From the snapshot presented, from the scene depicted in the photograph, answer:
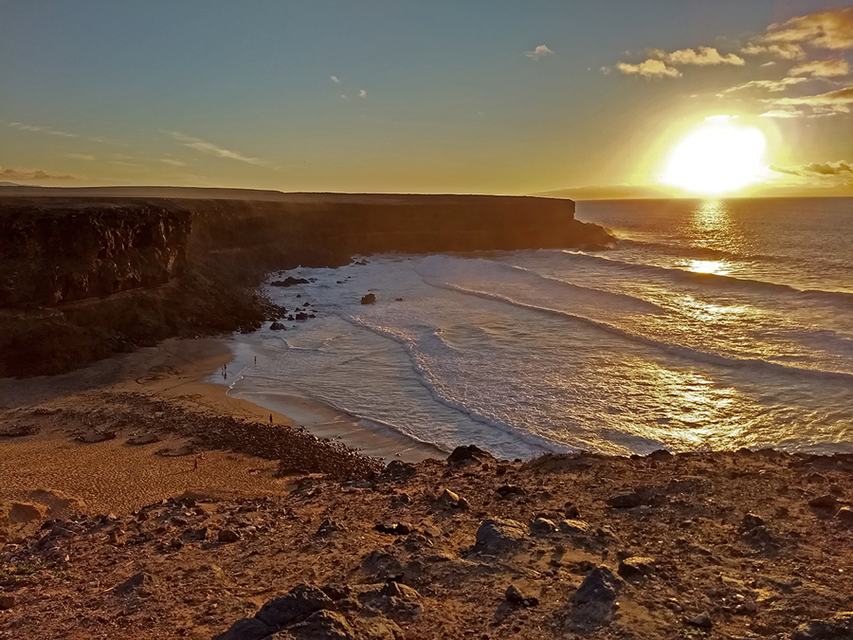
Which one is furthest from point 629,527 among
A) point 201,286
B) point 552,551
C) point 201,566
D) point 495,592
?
point 201,286

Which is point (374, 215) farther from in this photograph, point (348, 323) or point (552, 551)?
point (552, 551)

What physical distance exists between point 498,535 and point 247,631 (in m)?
3.27

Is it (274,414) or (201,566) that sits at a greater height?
(201,566)

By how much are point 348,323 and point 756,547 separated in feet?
82.5

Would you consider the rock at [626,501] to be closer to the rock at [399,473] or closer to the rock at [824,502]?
the rock at [824,502]

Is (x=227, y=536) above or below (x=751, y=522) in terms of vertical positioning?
below

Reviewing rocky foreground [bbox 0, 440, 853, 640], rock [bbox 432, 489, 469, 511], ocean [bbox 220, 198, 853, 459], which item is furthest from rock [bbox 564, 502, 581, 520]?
ocean [bbox 220, 198, 853, 459]

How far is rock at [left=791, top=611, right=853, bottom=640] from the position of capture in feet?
16.7

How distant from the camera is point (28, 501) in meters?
11.2

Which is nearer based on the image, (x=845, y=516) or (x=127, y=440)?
(x=845, y=516)

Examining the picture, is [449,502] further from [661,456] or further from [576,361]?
[576,361]

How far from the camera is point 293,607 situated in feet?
18.5

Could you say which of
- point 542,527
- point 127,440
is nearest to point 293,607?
point 542,527

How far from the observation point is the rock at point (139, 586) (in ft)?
21.9
